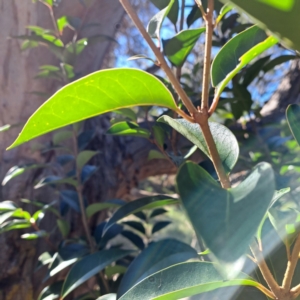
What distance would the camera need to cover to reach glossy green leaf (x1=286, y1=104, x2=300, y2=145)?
395 mm

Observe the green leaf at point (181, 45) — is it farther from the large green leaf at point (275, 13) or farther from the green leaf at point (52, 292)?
the green leaf at point (52, 292)

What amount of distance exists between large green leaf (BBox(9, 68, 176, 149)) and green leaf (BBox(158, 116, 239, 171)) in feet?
0.10

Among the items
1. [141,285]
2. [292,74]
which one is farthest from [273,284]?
[292,74]

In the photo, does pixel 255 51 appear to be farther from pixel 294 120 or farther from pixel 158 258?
pixel 158 258

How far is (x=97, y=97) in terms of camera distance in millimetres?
346

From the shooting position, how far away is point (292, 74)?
1.43 meters

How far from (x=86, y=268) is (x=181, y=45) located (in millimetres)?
423

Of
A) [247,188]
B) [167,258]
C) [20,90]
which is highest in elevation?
[20,90]

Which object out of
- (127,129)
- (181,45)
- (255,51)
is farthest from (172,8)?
(255,51)

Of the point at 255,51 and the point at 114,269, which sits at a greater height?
the point at 255,51

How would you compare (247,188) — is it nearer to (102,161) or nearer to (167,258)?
(167,258)

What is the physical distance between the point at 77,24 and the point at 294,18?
0.84 m

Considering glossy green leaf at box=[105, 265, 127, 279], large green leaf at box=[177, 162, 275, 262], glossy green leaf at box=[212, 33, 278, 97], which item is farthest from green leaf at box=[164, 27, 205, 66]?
glossy green leaf at box=[105, 265, 127, 279]

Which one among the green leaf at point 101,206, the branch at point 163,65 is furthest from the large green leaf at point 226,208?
the green leaf at point 101,206
